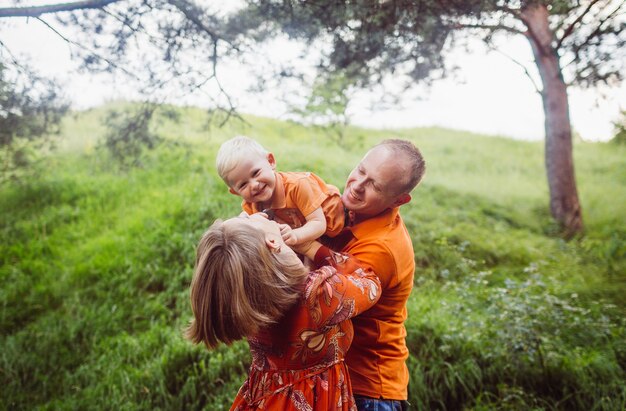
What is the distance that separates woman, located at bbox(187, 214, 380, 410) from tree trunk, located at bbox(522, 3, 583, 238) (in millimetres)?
7919

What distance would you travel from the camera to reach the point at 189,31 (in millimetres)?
4207

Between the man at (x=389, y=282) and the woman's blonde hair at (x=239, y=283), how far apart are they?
476 mm

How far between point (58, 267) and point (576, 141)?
53.1ft

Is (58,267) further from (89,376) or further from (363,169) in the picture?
(363,169)

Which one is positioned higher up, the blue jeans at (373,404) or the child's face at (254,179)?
the child's face at (254,179)

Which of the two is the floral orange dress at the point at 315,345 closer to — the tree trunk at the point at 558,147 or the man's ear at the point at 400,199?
the man's ear at the point at 400,199

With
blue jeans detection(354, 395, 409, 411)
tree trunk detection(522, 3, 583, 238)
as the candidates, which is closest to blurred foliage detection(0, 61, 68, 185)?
blue jeans detection(354, 395, 409, 411)

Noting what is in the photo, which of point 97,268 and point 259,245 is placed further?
point 97,268

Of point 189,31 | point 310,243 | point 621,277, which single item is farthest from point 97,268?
point 621,277

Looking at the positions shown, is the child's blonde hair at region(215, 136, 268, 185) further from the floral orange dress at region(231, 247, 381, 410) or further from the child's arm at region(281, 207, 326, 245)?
the floral orange dress at region(231, 247, 381, 410)

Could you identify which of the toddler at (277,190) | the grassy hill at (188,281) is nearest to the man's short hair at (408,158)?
the toddler at (277,190)

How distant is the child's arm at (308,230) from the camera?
6.37 ft

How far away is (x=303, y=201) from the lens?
2.38 m

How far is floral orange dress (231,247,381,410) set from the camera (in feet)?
5.60
